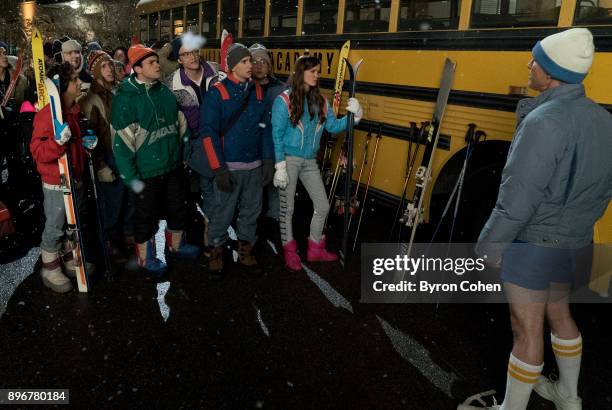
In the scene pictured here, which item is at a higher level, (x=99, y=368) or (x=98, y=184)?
(x=98, y=184)

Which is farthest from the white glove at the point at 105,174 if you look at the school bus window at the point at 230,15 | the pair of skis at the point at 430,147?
the school bus window at the point at 230,15

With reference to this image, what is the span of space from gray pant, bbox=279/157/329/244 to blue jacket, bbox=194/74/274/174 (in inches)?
11.9

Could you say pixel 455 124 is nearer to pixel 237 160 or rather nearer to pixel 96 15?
pixel 237 160

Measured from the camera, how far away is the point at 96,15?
1243 inches

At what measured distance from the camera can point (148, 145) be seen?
3756mm

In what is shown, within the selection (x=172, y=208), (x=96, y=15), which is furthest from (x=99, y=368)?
(x=96, y=15)

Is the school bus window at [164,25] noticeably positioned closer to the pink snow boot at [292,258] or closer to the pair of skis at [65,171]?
the pair of skis at [65,171]

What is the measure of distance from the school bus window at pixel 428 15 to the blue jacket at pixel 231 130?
136 cm

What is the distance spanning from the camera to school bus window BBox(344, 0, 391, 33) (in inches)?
175

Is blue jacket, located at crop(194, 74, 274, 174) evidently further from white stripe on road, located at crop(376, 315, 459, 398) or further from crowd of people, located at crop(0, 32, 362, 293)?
white stripe on road, located at crop(376, 315, 459, 398)

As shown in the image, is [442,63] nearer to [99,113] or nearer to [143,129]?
[143,129]

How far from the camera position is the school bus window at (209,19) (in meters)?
7.34

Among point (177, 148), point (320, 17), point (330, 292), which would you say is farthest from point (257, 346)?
point (320, 17)

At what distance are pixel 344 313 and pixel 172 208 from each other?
5.38 ft
